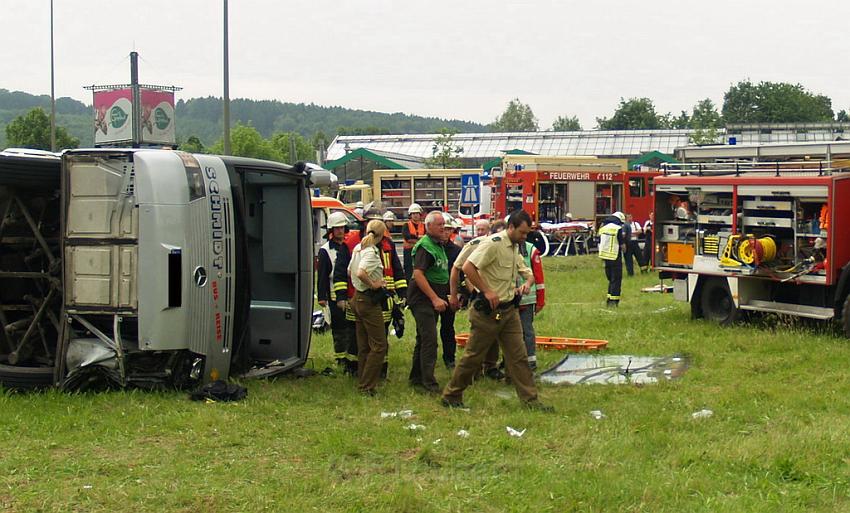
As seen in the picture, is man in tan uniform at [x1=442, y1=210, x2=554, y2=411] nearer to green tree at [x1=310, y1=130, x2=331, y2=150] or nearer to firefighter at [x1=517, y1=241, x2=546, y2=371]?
firefighter at [x1=517, y1=241, x2=546, y2=371]

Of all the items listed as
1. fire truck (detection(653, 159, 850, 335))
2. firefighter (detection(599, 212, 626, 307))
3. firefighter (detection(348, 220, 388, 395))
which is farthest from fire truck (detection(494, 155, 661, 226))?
firefighter (detection(348, 220, 388, 395))

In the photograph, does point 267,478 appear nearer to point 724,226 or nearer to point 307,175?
point 307,175

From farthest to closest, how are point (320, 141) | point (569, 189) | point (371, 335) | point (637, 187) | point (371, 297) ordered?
point (320, 141) → point (637, 187) → point (569, 189) → point (371, 335) → point (371, 297)

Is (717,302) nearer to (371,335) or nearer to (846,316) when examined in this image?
(846,316)

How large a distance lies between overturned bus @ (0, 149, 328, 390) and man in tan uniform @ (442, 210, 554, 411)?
7.64 ft

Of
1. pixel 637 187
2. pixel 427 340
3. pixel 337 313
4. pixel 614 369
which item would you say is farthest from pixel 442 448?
pixel 637 187

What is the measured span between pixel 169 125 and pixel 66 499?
26.2 meters

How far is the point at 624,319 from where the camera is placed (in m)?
16.6

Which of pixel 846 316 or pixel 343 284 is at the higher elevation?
pixel 343 284

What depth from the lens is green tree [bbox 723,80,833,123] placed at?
114m

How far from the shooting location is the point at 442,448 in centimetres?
852

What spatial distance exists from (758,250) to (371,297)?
582 centimetres

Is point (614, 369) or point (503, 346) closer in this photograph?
point (503, 346)

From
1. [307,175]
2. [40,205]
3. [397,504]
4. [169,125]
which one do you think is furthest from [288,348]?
[169,125]
